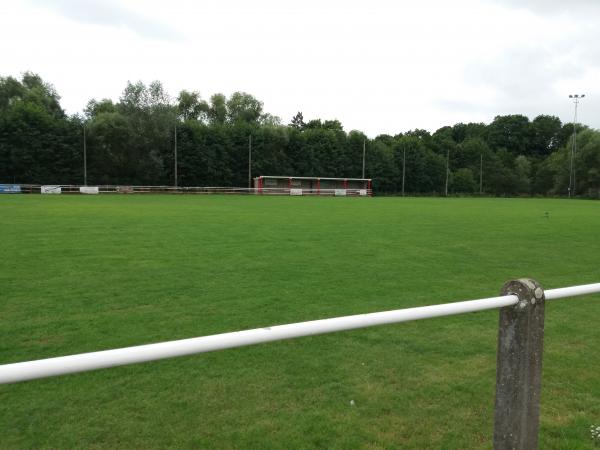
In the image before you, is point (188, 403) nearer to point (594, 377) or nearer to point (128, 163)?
point (594, 377)

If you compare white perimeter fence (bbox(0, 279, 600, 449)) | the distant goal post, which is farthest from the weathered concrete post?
the distant goal post

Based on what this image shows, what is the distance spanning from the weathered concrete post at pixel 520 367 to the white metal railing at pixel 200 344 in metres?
0.08

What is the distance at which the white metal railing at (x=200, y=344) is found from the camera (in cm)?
155

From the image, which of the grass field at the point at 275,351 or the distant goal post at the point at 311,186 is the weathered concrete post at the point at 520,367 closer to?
the grass field at the point at 275,351

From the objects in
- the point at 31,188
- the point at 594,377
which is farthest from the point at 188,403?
the point at 31,188

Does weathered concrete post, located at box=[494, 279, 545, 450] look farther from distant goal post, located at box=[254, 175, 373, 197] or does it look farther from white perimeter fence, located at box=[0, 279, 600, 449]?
distant goal post, located at box=[254, 175, 373, 197]

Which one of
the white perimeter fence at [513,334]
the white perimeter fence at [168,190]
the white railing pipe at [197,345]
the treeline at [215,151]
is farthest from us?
the treeline at [215,151]

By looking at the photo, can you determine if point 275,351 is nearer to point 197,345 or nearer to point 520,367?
point 520,367

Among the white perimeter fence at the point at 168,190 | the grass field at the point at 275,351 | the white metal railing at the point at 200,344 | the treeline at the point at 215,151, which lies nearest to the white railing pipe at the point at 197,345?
the white metal railing at the point at 200,344

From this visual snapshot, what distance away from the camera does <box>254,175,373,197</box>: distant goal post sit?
68250mm

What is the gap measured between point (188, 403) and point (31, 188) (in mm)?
61485

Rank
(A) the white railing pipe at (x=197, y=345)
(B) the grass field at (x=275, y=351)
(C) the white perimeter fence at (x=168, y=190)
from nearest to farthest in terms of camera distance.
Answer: (A) the white railing pipe at (x=197, y=345)
(B) the grass field at (x=275, y=351)
(C) the white perimeter fence at (x=168, y=190)

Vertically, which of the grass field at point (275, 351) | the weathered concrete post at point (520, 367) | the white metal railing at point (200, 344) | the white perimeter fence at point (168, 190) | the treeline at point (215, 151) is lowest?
the grass field at point (275, 351)

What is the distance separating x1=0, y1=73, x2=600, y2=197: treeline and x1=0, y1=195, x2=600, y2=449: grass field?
2452 inches
